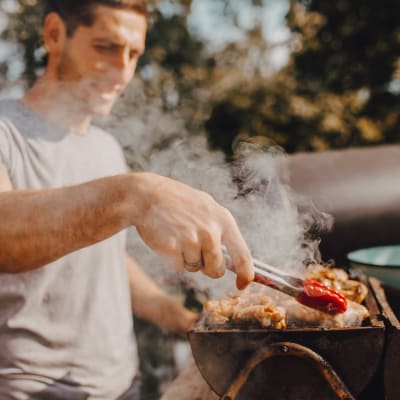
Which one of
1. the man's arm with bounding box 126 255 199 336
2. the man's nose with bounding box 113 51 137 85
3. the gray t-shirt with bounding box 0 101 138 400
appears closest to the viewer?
the gray t-shirt with bounding box 0 101 138 400

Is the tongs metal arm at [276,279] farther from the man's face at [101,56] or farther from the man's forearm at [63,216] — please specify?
the man's face at [101,56]

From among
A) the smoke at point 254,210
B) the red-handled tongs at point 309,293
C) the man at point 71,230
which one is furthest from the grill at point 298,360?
the smoke at point 254,210

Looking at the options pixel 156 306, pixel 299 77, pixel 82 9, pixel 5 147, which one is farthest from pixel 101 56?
pixel 299 77

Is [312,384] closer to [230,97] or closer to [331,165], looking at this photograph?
[331,165]

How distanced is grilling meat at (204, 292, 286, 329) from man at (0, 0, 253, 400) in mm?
468

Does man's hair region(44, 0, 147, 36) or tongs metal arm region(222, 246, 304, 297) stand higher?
man's hair region(44, 0, 147, 36)

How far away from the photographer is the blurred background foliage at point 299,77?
6629 millimetres

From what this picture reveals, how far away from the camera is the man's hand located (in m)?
1.24

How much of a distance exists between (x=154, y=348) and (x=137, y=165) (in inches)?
80.3

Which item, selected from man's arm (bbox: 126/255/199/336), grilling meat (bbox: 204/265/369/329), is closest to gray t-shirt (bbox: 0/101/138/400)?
man's arm (bbox: 126/255/199/336)

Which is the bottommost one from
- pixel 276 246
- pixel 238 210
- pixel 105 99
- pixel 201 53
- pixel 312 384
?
pixel 312 384

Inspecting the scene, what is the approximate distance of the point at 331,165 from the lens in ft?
12.7

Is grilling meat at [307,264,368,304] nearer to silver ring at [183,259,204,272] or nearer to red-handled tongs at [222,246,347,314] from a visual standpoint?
red-handled tongs at [222,246,347,314]

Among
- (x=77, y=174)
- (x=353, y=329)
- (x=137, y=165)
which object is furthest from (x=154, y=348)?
(x=353, y=329)
